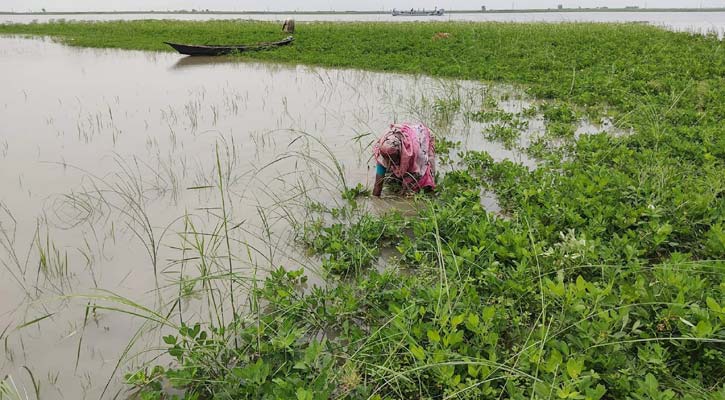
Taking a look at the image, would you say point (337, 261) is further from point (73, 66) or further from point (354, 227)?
point (73, 66)

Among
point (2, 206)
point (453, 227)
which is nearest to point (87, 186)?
point (2, 206)

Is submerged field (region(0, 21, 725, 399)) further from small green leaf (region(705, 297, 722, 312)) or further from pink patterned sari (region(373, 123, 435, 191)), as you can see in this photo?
pink patterned sari (region(373, 123, 435, 191))

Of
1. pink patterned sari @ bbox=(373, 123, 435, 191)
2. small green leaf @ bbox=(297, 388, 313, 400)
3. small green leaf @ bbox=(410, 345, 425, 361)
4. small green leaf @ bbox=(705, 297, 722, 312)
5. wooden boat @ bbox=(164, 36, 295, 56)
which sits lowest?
small green leaf @ bbox=(297, 388, 313, 400)

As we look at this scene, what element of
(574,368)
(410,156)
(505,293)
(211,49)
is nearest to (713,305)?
(574,368)

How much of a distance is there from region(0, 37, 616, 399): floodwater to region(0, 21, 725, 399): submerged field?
0.64ft

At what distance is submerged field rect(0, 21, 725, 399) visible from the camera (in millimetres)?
2189

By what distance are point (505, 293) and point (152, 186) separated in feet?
13.2

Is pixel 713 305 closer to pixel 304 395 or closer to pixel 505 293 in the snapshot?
pixel 505 293

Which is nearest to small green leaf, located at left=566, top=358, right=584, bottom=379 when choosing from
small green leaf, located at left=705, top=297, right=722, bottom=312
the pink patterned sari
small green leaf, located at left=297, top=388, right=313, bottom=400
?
small green leaf, located at left=705, top=297, right=722, bottom=312

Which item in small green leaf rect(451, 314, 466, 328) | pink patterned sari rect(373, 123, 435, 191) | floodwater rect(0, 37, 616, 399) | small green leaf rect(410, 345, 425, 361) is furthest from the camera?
pink patterned sari rect(373, 123, 435, 191)

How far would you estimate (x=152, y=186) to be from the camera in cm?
505

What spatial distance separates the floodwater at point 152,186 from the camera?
282 centimetres

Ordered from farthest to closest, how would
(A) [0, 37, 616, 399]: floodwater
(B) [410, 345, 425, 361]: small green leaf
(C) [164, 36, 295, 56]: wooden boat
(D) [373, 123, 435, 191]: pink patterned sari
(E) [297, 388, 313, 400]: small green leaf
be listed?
(C) [164, 36, 295, 56]: wooden boat, (D) [373, 123, 435, 191]: pink patterned sari, (A) [0, 37, 616, 399]: floodwater, (B) [410, 345, 425, 361]: small green leaf, (E) [297, 388, 313, 400]: small green leaf

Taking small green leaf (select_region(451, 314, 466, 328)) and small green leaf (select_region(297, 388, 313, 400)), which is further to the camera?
small green leaf (select_region(451, 314, 466, 328))
